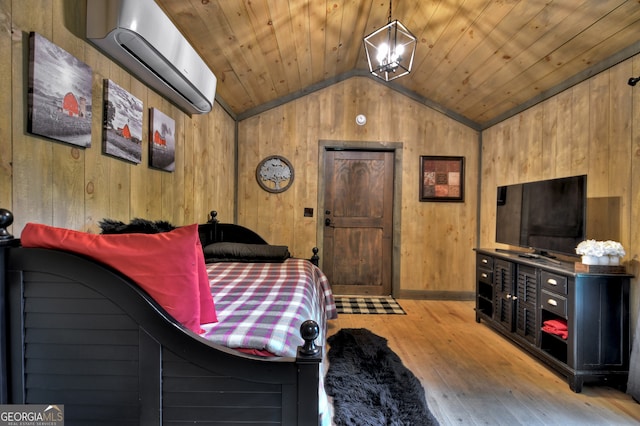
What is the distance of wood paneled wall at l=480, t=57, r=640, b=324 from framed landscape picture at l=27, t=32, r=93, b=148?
3210mm

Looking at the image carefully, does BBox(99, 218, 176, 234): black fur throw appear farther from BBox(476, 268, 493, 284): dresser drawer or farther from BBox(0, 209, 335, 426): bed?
BBox(476, 268, 493, 284): dresser drawer

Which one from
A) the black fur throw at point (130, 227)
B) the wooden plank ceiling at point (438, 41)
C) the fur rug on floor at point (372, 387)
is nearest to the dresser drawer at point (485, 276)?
the fur rug on floor at point (372, 387)

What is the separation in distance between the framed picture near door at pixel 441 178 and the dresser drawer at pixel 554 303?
1833 mm

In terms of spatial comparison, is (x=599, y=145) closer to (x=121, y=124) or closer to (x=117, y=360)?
(x=117, y=360)

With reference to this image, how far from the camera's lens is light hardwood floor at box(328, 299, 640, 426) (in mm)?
1622

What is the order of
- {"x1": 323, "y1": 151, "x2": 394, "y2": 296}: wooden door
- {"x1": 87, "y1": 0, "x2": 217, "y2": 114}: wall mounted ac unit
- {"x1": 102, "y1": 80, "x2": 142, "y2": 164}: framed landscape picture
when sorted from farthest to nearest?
{"x1": 323, "y1": 151, "x2": 394, "y2": 296}: wooden door
{"x1": 102, "y1": 80, "x2": 142, "y2": 164}: framed landscape picture
{"x1": 87, "y1": 0, "x2": 217, "y2": 114}: wall mounted ac unit

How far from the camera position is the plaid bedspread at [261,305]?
36.1 inches

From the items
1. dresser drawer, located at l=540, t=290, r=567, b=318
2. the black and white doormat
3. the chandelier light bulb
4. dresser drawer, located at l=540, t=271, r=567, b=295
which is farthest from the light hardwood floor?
the chandelier light bulb

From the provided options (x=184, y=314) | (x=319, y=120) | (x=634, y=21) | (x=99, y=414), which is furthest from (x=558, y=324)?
(x=319, y=120)

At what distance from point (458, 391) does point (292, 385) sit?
5.20ft

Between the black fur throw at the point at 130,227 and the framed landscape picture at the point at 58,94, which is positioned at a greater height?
the framed landscape picture at the point at 58,94

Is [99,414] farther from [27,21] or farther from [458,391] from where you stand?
[458,391]

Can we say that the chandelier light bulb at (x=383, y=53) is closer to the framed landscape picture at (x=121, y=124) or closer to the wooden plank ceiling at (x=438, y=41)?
the wooden plank ceiling at (x=438, y=41)

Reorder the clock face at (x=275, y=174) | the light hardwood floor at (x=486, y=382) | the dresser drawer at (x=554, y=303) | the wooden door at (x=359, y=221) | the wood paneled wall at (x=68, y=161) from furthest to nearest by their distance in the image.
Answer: the wooden door at (x=359, y=221) < the clock face at (x=275, y=174) < the dresser drawer at (x=554, y=303) < the light hardwood floor at (x=486, y=382) < the wood paneled wall at (x=68, y=161)
